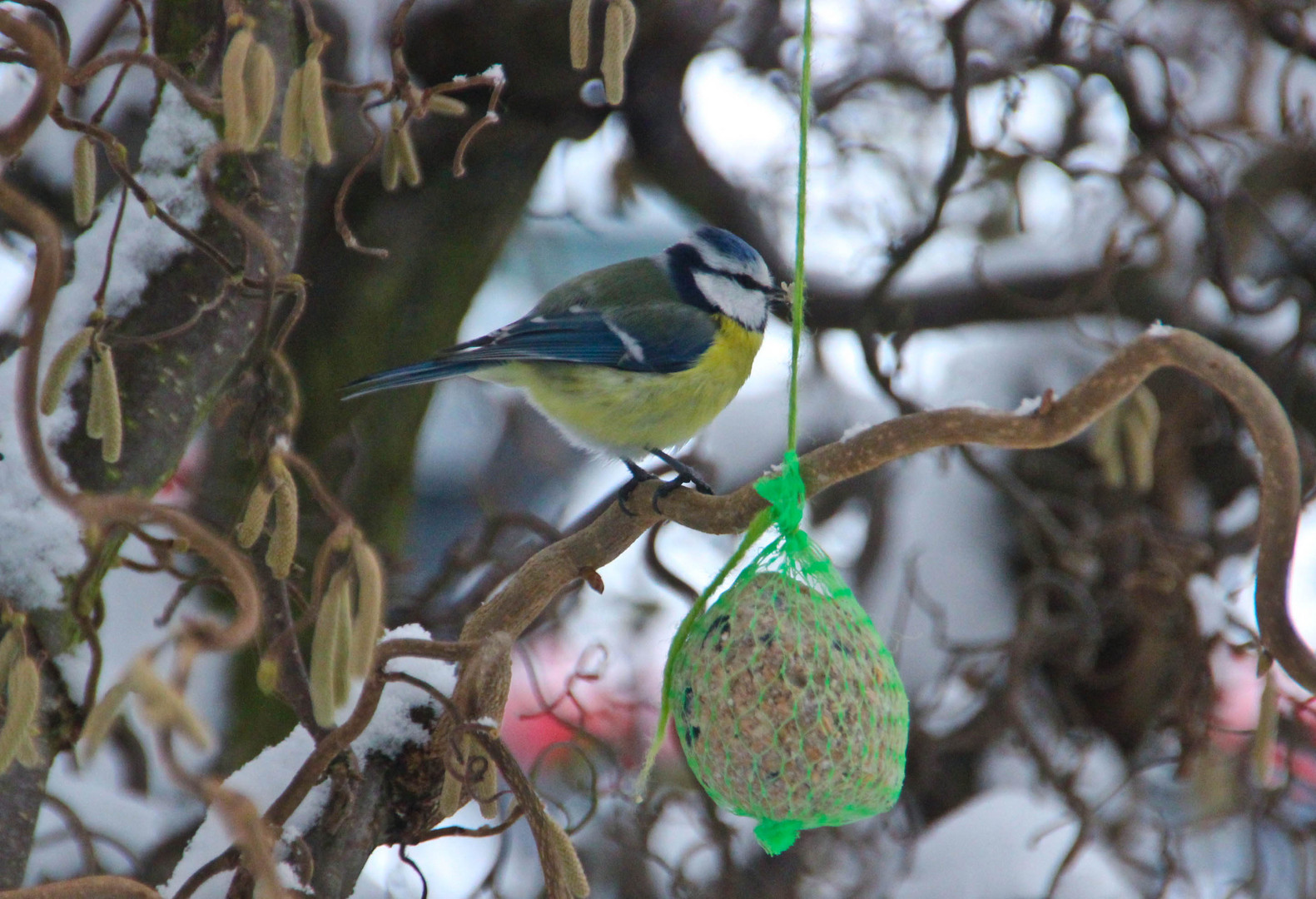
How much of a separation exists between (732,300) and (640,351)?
263mm

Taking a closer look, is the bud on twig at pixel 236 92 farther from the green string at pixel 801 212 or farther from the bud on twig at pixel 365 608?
the green string at pixel 801 212

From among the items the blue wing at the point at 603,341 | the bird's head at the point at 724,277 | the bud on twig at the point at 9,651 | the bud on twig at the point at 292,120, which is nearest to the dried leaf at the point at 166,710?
the bud on twig at the point at 9,651

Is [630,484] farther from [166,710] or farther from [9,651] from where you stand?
[166,710]

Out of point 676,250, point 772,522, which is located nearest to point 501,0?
point 676,250

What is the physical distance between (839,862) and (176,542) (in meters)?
2.81

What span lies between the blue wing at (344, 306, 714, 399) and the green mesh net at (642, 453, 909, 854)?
2.77ft

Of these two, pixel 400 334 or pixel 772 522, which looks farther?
pixel 400 334

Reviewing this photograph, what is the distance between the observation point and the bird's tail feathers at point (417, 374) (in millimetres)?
2004

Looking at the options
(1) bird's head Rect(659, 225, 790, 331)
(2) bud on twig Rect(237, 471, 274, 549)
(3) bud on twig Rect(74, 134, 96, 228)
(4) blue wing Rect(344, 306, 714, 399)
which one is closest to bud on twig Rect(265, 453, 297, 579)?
(2) bud on twig Rect(237, 471, 274, 549)

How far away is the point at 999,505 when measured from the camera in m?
4.03

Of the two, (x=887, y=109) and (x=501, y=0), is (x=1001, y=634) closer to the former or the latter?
(x=887, y=109)

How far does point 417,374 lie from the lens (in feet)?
6.99

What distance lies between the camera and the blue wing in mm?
2355

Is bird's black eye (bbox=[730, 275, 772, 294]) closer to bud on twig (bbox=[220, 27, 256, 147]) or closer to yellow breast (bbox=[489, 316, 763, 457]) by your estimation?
yellow breast (bbox=[489, 316, 763, 457])
